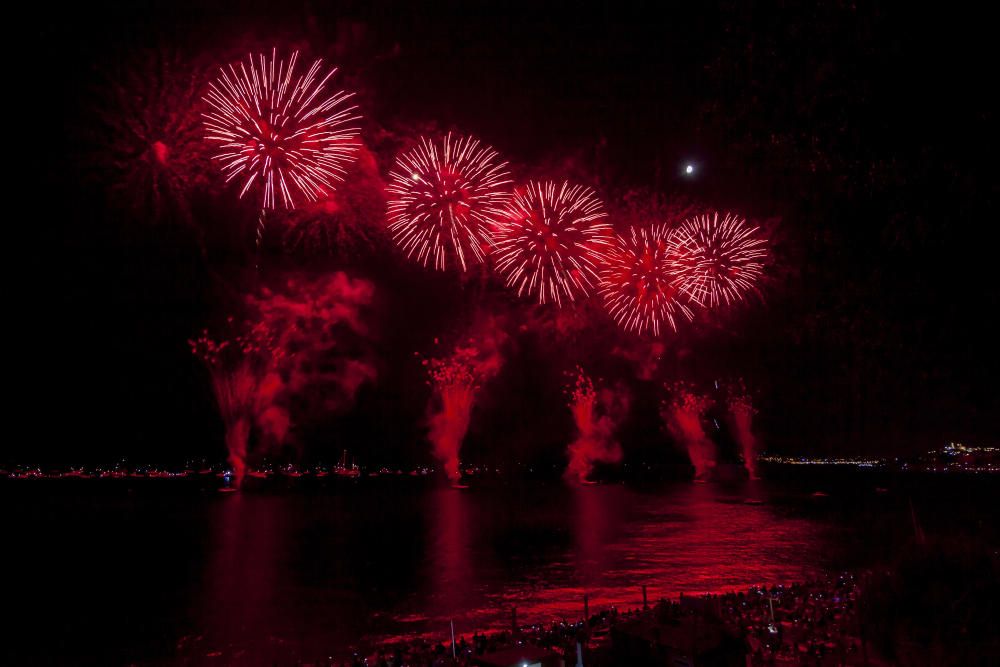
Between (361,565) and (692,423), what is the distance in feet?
218

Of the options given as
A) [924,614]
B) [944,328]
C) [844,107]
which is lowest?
[924,614]

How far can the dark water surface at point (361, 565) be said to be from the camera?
Result: 12.5 m

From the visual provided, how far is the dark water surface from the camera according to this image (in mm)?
12500

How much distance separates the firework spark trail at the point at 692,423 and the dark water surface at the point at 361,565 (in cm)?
3123

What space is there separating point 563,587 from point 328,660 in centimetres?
738

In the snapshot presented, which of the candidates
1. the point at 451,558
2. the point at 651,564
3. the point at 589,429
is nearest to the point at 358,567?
the point at 451,558

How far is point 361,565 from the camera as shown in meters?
19.9

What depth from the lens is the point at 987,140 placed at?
7301 mm

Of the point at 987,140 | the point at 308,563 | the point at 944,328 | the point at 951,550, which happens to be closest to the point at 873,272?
the point at 944,328

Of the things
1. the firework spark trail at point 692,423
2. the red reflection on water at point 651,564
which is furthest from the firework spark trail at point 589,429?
the red reflection on water at point 651,564

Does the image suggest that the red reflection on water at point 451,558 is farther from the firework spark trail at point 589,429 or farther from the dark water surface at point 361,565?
the firework spark trail at point 589,429

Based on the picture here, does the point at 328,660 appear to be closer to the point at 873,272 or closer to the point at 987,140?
the point at 873,272

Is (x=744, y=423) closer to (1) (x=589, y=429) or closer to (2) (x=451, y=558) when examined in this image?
(1) (x=589, y=429)

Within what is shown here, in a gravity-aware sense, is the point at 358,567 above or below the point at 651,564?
below
